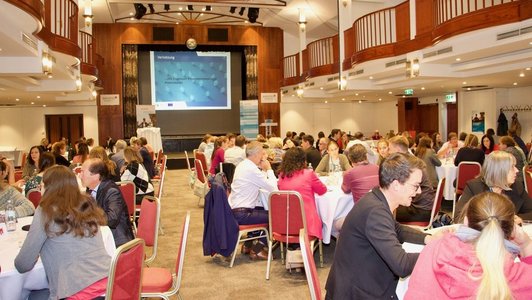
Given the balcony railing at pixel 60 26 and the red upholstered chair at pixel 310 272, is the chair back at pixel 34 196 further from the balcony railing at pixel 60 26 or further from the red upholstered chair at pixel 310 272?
the red upholstered chair at pixel 310 272

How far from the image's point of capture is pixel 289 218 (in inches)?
191

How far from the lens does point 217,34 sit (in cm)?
1992

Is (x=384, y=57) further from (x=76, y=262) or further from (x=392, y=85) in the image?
(x=76, y=262)

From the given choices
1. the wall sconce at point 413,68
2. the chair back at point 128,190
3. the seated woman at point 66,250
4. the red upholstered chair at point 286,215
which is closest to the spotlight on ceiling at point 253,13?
the wall sconce at point 413,68

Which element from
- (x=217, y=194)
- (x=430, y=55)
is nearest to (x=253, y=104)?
(x=430, y=55)

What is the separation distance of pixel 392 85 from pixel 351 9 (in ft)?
8.08

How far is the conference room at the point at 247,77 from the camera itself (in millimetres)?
7797

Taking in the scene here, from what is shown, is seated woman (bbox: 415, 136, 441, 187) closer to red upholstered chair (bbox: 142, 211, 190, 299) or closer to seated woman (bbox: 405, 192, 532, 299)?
red upholstered chair (bbox: 142, 211, 190, 299)

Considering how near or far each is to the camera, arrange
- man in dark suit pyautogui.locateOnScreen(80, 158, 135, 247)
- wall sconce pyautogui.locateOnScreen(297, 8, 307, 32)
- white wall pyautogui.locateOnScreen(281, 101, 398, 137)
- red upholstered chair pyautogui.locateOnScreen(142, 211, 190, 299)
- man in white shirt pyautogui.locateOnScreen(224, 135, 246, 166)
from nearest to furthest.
Answer: 1. red upholstered chair pyautogui.locateOnScreen(142, 211, 190, 299)
2. man in dark suit pyautogui.locateOnScreen(80, 158, 135, 247)
3. man in white shirt pyautogui.locateOnScreen(224, 135, 246, 166)
4. wall sconce pyautogui.locateOnScreen(297, 8, 307, 32)
5. white wall pyautogui.locateOnScreen(281, 101, 398, 137)

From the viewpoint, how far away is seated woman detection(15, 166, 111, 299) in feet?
8.96

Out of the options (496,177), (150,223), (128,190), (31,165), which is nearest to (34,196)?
(128,190)

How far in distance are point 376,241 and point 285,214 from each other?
2.56 meters

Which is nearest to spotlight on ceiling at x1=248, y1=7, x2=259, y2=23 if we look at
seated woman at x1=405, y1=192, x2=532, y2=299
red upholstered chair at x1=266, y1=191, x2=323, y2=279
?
red upholstered chair at x1=266, y1=191, x2=323, y2=279

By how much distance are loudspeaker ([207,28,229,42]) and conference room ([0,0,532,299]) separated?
4 cm
